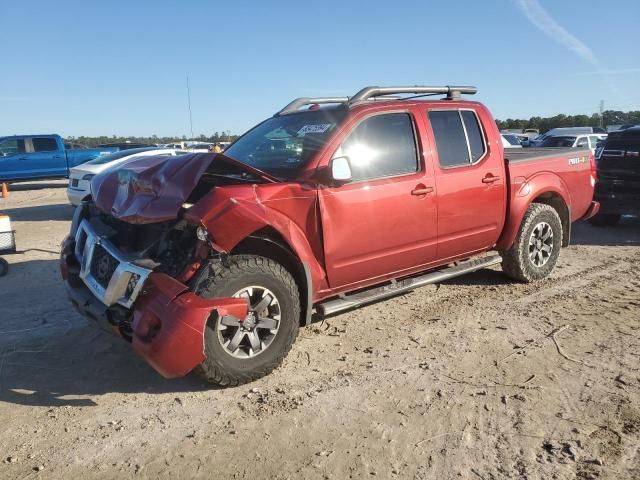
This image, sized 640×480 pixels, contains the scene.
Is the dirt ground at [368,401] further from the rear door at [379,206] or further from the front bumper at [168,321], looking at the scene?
the rear door at [379,206]

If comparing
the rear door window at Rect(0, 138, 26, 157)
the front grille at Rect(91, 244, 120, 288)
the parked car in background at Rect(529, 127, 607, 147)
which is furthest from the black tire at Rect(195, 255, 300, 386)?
the parked car in background at Rect(529, 127, 607, 147)

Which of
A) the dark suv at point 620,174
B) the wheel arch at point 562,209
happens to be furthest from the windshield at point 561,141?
the wheel arch at point 562,209

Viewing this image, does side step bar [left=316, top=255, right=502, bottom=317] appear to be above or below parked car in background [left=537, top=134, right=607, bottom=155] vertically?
below

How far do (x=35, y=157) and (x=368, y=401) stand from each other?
18687 mm

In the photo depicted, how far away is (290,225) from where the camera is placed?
385 centimetres

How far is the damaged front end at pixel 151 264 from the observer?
3.28 meters

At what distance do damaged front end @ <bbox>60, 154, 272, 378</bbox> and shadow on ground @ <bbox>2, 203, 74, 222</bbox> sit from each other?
8389mm

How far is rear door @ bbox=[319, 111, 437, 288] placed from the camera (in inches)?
163

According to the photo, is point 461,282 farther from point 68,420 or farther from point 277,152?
point 68,420

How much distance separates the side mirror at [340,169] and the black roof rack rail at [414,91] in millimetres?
847

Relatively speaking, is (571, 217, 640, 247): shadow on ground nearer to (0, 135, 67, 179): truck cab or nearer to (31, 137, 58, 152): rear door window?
(0, 135, 67, 179): truck cab

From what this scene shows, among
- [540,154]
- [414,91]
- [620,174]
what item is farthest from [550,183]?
[620,174]

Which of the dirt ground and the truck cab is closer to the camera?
the dirt ground

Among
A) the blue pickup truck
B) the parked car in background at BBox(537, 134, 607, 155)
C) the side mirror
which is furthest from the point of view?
the parked car in background at BBox(537, 134, 607, 155)
